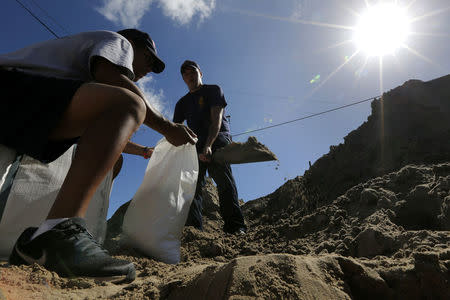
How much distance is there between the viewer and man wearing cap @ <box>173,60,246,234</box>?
235 centimetres

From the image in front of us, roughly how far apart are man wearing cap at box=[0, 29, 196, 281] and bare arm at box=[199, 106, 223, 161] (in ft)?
4.11

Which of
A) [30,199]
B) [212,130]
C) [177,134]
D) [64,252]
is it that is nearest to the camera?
[64,252]

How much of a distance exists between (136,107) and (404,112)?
5.60 metres

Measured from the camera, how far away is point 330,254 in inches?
39.2

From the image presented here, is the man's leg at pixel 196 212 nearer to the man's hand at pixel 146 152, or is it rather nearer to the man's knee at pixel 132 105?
the man's hand at pixel 146 152

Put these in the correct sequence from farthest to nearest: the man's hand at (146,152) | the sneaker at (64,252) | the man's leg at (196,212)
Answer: the man's leg at (196,212) < the man's hand at (146,152) < the sneaker at (64,252)

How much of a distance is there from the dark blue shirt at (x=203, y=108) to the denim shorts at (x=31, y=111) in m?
1.73

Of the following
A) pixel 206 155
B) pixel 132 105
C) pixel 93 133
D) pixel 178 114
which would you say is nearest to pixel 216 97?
pixel 178 114

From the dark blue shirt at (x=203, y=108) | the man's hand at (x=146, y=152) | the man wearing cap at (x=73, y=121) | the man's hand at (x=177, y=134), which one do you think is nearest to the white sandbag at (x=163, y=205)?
the man's hand at (x=146, y=152)

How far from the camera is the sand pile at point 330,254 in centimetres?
70

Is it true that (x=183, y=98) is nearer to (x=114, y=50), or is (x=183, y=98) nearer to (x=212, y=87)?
(x=212, y=87)

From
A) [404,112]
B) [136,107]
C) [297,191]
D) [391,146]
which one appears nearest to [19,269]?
[136,107]

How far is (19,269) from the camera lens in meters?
0.71

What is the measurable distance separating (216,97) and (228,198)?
99 cm
